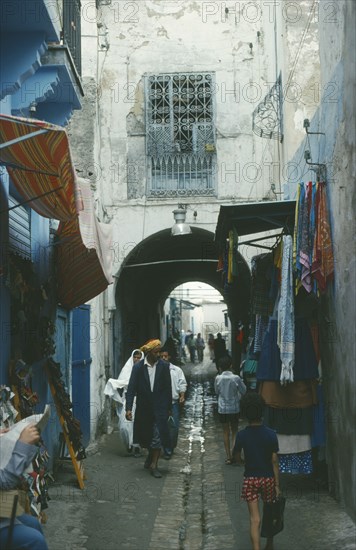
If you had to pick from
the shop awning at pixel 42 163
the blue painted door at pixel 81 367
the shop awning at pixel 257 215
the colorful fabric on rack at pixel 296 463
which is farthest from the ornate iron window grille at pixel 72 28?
the colorful fabric on rack at pixel 296 463

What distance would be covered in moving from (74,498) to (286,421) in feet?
7.93

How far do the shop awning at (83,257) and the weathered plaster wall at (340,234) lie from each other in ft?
7.64

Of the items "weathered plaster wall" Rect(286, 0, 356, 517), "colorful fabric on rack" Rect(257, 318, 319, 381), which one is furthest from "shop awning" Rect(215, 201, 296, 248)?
"colorful fabric on rack" Rect(257, 318, 319, 381)

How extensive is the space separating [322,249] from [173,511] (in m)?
3.11

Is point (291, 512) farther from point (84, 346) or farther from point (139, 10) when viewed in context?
point (139, 10)

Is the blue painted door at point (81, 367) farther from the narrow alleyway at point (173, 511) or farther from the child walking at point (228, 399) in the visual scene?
the child walking at point (228, 399)

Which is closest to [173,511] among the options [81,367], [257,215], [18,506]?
[257,215]

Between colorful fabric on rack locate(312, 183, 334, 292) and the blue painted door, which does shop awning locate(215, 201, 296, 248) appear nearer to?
colorful fabric on rack locate(312, 183, 334, 292)

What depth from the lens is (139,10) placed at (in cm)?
1522

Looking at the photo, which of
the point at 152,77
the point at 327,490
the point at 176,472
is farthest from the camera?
the point at 152,77

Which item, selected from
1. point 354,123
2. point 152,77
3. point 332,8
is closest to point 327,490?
point 354,123

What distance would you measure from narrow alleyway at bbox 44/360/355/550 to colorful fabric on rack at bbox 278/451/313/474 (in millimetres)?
255

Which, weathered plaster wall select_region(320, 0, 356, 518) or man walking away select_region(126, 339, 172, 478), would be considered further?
man walking away select_region(126, 339, 172, 478)

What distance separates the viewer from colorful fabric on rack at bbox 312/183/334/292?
7371 mm
